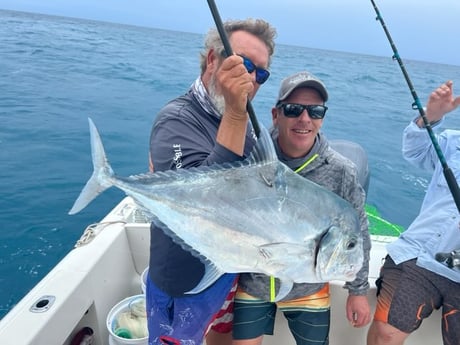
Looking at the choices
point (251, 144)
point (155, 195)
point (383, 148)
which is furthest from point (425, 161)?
point (383, 148)

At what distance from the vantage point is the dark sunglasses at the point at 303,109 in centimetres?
173

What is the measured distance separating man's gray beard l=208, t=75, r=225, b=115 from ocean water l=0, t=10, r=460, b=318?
3438mm

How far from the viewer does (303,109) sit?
1.73m

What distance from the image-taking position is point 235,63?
3.81ft

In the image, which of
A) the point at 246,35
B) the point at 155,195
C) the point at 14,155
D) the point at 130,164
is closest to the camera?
the point at 155,195

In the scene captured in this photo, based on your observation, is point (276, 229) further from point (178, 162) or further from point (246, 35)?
point (246, 35)

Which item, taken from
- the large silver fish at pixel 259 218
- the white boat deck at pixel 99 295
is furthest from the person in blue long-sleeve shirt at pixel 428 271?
the large silver fish at pixel 259 218

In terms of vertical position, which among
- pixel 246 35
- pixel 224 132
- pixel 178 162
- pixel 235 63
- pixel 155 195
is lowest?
pixel 155 195

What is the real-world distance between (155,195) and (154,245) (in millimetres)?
416

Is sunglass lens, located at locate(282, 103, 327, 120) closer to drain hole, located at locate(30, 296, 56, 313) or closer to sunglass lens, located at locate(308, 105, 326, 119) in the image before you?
sunglass lens, located at locate(308, 105, 326, 119)

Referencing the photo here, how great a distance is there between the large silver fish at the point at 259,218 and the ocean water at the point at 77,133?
3.37 metres

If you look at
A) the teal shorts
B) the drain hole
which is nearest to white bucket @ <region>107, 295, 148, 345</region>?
the drain hole

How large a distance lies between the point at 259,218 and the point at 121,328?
158 centimetres

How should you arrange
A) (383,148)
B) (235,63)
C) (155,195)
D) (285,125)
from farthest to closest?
(383,148) → (285,125) → (155,195) → (235,63)
